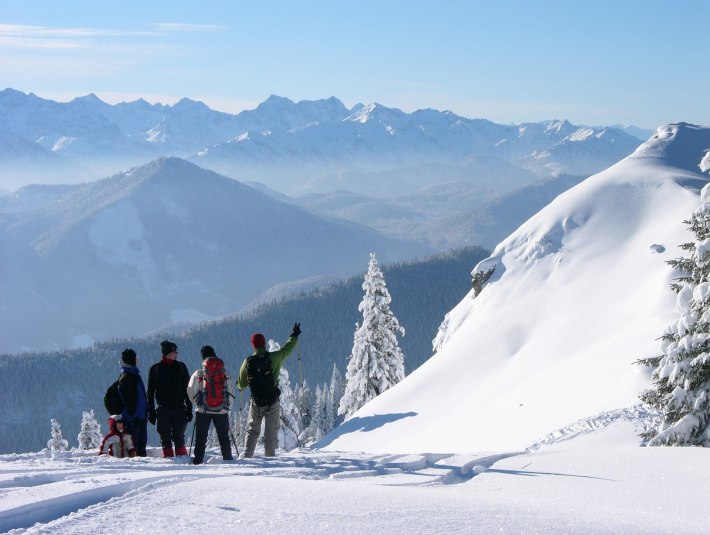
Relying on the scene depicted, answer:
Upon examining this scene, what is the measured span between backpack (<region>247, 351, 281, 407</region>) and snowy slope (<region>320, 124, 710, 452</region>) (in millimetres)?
9354

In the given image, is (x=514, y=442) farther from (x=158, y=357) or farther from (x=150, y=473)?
(x=158, y=357)

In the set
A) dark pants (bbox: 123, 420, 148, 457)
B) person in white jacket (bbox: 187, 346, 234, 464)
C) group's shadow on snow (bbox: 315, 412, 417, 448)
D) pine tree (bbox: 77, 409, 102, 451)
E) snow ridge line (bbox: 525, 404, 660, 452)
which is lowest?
pine tree (bbox: 77, 409, 102, 451)

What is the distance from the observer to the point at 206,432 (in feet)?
42.3

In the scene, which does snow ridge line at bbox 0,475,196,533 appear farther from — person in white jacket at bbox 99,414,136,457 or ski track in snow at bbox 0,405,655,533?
person in white jacket at bbox 99,414,136,457

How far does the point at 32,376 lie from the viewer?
522 ft

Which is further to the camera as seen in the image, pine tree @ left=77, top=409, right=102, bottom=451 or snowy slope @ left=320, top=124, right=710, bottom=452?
pine tree @ left=77, top=409, right=102, bottom=451

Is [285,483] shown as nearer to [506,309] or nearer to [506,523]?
[506,523]

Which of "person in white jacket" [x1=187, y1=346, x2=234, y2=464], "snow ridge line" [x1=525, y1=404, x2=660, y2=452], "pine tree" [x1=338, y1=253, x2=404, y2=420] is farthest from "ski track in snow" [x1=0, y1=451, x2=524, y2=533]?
"pine tree" [x1=338, y1=253, x2=404, y2=420]

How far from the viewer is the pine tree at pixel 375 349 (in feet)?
134

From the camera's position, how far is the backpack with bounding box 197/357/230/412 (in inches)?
501

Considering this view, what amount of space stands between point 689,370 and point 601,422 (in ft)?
9.01

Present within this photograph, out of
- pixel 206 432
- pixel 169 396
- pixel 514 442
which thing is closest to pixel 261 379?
pixel 206 432

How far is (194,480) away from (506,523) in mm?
4259

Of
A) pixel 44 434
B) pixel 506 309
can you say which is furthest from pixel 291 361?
pixel 506 309
